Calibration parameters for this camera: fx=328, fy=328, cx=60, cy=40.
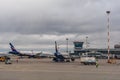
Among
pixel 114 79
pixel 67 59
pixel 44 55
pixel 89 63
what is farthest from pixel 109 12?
pixel 44 55

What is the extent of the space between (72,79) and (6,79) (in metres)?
6.52

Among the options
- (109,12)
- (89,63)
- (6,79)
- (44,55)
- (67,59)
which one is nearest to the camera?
(6,79)

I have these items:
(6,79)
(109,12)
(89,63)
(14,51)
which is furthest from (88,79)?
(14,51)

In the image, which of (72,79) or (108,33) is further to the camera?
(108,33)

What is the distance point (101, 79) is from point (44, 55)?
399 feet

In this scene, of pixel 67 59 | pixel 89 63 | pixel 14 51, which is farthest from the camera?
pixel 14 51

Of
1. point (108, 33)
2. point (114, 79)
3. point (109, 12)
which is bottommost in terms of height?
point (114, 79)

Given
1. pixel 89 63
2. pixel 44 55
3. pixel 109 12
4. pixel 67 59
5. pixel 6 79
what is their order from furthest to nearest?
pixel 44 55 → pixel 67 59 → pixel 109 12 → pixel 89 63 → pixel 6 79

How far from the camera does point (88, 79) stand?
108 ft

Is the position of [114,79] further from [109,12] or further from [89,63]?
[109,12]

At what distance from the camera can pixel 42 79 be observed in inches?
1273

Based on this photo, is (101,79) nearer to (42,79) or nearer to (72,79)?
(72,79)

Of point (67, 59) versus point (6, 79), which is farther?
point (67, 59)

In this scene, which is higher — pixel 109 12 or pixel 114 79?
pixel 109 12
